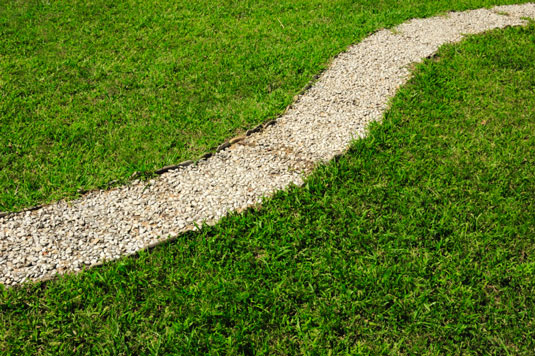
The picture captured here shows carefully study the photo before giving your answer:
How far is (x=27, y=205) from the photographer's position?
443 cm

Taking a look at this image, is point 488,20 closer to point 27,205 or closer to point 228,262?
point 228,262

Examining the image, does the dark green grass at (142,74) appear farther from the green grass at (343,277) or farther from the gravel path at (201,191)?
the green grass at (343,277)

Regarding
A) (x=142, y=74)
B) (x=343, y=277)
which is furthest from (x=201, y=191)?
(x=142, y=74)

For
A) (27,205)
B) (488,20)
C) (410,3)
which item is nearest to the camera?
(27,205)

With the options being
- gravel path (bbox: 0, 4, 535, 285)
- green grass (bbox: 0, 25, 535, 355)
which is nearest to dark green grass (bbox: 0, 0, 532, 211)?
gravel path (bbox: 0, 4, 535, 285)

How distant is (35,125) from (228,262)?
3716mm

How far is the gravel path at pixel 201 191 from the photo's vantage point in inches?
155

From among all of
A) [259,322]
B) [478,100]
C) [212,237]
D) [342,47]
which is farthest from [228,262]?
[342,47]

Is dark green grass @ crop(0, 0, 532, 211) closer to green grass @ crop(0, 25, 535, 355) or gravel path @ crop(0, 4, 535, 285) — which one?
gravel path @ crop(0, 4, 535, 285)

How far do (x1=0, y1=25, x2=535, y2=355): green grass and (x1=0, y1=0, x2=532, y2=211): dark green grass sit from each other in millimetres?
1502

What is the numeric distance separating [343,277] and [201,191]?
186 centimetres

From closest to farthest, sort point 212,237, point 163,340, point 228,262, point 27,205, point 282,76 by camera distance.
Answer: point 163,340 → point 228,262 → point 212,237 → point 27,205 → point 282,76

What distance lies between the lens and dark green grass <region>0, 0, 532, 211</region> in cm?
512

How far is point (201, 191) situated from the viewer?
→ 4.61m
